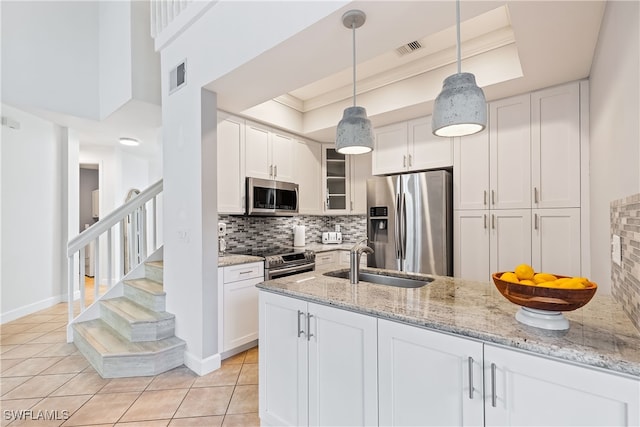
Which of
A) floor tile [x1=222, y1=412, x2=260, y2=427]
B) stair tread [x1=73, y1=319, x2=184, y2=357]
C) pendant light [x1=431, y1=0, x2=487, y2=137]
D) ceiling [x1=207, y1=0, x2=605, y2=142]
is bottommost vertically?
floor tile [x1=222, y1=412, x2=260, y2=427]

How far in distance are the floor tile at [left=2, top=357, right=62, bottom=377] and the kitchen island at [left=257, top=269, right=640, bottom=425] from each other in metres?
2.23

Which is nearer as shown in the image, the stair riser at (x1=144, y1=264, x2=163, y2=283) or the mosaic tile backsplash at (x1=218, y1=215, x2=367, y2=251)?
the stair riser at (x1=144, y1=264, x2=163, y2=283)

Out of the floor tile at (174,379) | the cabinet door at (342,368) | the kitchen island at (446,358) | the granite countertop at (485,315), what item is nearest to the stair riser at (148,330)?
the floor tile at (174,379)

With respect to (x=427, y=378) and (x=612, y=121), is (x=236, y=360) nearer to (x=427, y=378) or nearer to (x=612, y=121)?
(x=427, y=378)

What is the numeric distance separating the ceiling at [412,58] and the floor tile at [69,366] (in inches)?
103

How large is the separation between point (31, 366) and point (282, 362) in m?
2.55

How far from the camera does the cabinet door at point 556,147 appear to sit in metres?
2.51

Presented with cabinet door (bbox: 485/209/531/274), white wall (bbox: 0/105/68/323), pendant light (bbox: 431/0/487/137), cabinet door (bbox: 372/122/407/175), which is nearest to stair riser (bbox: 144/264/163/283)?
white wall (bbox: 0/105/68/323)

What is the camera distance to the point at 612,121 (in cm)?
159

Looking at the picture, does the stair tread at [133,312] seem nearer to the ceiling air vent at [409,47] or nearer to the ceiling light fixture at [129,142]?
the ceiling light fixture at [129,142]

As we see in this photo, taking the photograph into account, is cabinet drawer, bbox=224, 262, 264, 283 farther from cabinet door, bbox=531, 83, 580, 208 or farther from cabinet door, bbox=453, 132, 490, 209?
cabinet door, bbox=531, 83, 580, 208

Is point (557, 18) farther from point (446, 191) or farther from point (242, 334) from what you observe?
point (242, 334)

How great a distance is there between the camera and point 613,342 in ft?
3.22

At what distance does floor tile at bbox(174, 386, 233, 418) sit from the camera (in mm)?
2061
